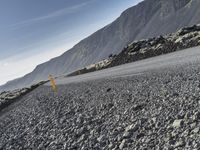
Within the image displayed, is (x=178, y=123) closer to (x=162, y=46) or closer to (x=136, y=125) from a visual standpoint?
(x=136, y=125)

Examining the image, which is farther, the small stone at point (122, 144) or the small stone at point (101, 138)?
the small stone at point (101, 138)

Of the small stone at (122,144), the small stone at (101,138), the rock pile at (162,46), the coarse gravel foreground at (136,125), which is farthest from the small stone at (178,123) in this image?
the rock pile at (162,46)

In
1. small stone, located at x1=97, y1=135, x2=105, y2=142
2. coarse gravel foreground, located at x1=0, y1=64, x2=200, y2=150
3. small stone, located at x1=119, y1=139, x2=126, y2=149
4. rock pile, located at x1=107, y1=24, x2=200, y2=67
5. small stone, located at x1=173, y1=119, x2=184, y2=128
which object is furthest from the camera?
rock pile, located at x1=107, y1=24, x2=200, y2=67

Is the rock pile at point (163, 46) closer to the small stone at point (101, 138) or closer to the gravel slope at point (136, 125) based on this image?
the gravel slope at point (136, 125)

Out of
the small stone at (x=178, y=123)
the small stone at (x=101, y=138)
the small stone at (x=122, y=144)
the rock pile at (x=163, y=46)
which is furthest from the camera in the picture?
the rock pile at (x=163, y=46)

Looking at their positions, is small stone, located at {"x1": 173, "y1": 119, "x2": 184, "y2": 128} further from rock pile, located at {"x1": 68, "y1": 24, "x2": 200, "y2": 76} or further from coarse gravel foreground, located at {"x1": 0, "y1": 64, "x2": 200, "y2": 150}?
rock pile, located at {"x1": 68, "y1": 24, "x2": 200, "y2": 76}

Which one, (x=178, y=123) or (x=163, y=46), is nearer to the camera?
(x=178, y=123)

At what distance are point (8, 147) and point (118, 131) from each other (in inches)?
183

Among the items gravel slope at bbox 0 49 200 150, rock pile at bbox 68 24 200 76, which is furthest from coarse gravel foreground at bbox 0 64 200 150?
rock pile at bbox 68 24 200 76

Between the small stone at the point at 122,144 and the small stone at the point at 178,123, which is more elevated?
the small stone at the point at 178,123

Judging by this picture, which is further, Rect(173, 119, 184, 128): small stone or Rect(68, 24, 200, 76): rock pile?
Rect(68, 24, 200, 76): rock pile

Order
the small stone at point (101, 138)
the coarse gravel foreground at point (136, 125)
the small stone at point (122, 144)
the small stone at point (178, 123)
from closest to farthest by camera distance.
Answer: the coarse gravel foreground at point (136, 125) < the small stone at point (178, 123) < the small stone at point (122, 144) < the small stone at point (101, 138)

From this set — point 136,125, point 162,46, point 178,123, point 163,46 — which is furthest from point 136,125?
point 162,46

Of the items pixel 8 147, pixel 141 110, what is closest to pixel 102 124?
pixel 141 110
